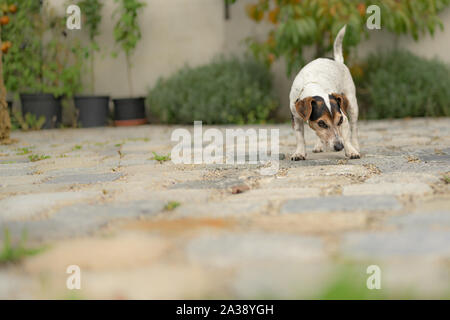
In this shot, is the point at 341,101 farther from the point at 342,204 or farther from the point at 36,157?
the point at 36,157

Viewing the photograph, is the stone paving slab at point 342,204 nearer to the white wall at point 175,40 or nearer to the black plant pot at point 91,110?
the white wall at point 175,40

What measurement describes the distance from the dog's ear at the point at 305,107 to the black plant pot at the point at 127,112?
4937 mm

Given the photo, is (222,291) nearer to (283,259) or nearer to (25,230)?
(283,259)

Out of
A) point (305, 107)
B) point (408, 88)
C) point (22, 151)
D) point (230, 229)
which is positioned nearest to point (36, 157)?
point (22, 151)

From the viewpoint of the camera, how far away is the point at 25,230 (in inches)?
66.8

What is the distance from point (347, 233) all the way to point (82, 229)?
2.92ft

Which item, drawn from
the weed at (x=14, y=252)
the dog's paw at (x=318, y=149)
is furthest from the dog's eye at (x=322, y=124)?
Answer: the weed at (x=14, y=252)

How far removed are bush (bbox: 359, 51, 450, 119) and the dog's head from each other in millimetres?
4043

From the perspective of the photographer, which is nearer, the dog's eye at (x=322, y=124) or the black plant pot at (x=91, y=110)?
the dog's eye at (x=322, y=124)

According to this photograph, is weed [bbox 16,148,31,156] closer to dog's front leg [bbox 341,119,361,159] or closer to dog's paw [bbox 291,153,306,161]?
dog's paw [bbox 291,153,306,161]

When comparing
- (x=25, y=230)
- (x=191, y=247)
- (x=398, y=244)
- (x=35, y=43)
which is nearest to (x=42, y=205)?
(x=25, y=230)

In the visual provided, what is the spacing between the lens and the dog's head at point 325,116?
10.0ft

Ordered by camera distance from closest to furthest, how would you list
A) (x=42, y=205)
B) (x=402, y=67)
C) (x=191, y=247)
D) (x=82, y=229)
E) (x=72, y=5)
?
(x=191, y=247)
(x=82, y=229)
(x=42, y=205)
(x=402, y=67)
(x=72, y=5)

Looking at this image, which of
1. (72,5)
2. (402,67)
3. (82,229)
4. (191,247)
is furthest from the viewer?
(72,5)
